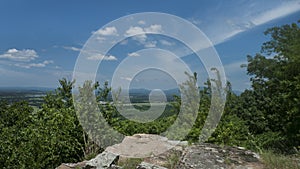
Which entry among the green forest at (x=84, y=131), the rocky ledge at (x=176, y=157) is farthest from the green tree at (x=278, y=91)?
the rocky ledge at (x=176, y=157)

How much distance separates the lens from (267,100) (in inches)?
894

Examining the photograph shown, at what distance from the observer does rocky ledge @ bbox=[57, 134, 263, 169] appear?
194 inches

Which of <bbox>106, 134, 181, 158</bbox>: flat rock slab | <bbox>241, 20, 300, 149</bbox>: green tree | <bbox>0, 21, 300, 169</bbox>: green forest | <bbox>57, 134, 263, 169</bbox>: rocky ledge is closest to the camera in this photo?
<bbox>57, 134, 263, 169</bbox>: rocky ledge

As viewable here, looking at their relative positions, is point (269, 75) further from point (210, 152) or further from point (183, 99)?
point (210, 152)

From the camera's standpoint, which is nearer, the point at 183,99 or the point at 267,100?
the point at 183,99

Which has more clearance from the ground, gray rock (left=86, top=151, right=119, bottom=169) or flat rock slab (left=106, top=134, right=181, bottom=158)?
flat rock slab (left=106, top=134, right=181, bottom=158)

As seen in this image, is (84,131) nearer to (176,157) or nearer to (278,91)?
(176,157)

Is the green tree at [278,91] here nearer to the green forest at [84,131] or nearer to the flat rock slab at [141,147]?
the green forest at [84,131]

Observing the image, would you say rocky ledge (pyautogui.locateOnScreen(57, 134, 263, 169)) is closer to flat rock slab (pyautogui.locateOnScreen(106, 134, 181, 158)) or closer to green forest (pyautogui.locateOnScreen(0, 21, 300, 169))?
flat rock slab (pyautogui.locateOnScreen(106, 134, 181, 158))

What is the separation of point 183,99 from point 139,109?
1280 millimetres

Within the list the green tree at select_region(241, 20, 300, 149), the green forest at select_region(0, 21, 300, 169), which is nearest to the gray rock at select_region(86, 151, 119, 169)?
the green forest at select_region(0, 21, 300, 169)

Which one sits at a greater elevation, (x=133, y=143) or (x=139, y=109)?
(x=139, y=109)

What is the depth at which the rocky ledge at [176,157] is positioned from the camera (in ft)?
16.2

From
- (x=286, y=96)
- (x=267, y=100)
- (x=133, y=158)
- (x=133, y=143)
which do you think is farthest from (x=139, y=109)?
(x=267, y=100)
